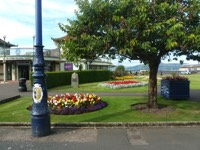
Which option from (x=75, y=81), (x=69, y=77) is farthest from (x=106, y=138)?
(x=69, y=77)

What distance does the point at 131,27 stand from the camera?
9180mm

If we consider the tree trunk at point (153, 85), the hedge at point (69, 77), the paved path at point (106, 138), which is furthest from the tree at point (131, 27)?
the hedge at point (69, 77)

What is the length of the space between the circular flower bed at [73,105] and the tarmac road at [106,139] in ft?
7.18

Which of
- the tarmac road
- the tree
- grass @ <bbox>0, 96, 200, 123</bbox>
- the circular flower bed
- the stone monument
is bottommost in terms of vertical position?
the tarmac road

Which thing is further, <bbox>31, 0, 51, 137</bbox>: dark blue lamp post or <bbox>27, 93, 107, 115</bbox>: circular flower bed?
<bbox>27, 93, 107, 115</bbox>: circular flower bed

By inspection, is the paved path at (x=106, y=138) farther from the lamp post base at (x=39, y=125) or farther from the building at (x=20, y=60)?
the building at (x=20, y=60)

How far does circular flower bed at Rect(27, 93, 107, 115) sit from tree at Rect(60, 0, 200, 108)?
6.87 ft

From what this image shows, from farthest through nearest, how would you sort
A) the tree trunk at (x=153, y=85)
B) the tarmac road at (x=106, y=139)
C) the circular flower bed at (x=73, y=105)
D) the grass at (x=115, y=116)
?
the tree trunk at (x=153, y=85)
the circular flower bed at (x=73, y=105)
the grass at (x=115, y=116)
the tarmac road at (x=106, y=139)

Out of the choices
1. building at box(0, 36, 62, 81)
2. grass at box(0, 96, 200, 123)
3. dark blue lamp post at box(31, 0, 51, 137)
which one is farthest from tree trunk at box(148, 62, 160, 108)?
building at box(0, 36, 62, 81)

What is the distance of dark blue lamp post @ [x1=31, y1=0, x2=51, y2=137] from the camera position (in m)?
7.95

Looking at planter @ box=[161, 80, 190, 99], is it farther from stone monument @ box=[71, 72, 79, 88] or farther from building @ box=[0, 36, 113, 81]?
building @ box=[0, 36, 113, 81]

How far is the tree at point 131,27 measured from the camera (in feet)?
29.7

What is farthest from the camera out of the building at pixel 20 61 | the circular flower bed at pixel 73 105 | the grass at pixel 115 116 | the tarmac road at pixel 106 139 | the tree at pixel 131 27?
the building at pixel 20 61

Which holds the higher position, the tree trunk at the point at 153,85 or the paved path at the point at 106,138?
the tree trunk at the point at 153,85
